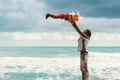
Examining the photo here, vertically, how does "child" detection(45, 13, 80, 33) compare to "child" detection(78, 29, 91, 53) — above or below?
above

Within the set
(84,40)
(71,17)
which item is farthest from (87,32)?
(71,17)

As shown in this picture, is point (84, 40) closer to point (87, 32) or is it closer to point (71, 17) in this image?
point (87, 32)

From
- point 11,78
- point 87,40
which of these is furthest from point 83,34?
point 11,78

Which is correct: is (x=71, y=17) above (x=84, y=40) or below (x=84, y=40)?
above

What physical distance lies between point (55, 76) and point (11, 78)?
336 centimetres

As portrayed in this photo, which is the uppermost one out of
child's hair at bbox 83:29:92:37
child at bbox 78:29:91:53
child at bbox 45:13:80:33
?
child at bbox 45:13:80:33

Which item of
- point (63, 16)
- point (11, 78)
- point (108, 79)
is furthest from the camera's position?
point (11, 78)

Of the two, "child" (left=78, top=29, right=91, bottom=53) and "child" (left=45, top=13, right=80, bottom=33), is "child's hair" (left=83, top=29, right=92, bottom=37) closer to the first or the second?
"child" (left=78, top=29, right=91, bottom=53)

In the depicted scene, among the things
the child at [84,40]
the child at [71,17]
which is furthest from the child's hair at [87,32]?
the child at [71,17]

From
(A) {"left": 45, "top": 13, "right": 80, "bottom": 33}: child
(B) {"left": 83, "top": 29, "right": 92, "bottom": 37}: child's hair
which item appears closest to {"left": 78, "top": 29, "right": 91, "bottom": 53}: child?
(B) {"left": 83, "top": 29, "right": 92, "bottom": 37}: child's hair

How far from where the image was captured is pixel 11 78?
33625 mm

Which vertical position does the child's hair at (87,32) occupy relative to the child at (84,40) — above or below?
above

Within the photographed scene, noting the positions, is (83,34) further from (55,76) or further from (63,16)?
(55,76)

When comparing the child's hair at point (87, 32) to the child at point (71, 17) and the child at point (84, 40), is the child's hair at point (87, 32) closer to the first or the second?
the child at point (84, 40)
